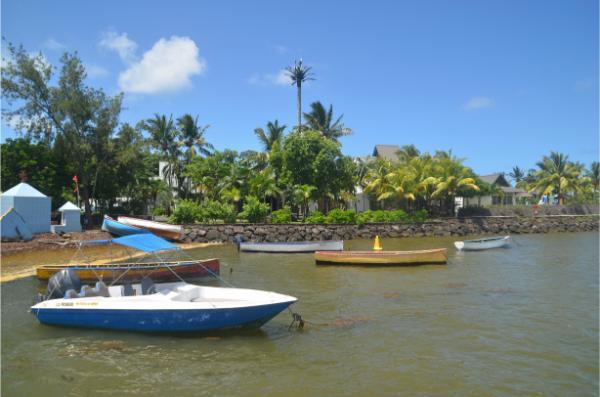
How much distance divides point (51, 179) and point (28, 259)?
14.5 m

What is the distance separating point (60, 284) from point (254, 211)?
23.9 m

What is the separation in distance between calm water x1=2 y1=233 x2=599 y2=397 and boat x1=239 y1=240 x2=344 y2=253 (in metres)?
10.6

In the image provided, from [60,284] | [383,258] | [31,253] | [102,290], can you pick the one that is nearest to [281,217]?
[383,258]

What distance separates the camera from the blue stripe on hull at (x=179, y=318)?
10586 millimetres

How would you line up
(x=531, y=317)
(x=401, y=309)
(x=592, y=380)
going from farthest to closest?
(x=401, y=309)
(x=531, y=317)
(x=592, y=380)

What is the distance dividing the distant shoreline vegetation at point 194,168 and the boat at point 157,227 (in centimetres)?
332

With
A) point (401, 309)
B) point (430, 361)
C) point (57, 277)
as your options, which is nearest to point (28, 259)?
point (57, 277)

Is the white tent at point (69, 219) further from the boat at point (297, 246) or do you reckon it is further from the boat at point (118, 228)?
the boat at point (297, 246)

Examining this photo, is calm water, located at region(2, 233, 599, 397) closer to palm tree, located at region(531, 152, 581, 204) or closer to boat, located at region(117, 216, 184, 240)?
boat, located at region(117, 216, 184, 240)

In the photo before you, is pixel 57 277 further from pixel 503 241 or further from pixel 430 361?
pixel 503 241

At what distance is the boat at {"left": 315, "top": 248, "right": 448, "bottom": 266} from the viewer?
21.8 metres

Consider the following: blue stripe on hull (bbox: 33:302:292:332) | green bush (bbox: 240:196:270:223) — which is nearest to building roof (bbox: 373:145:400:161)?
green bush (bbox: 240:196:270:223)

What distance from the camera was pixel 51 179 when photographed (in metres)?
35.2

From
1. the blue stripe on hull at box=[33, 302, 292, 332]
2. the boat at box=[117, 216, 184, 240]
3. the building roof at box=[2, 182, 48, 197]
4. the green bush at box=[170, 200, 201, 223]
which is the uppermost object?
the building roof at box=[2, 182, 48, 197]
